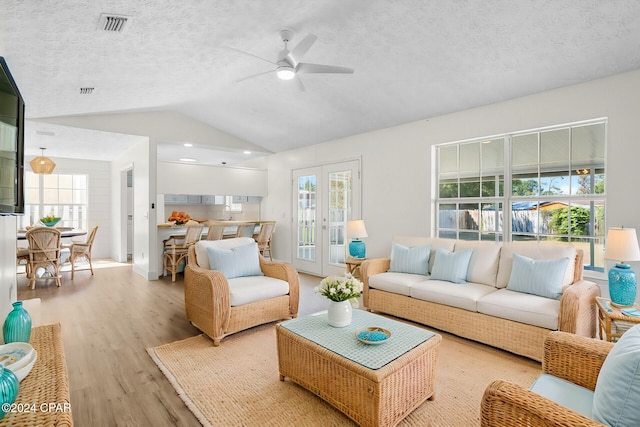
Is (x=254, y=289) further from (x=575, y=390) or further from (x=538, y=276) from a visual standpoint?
(x=538, y=276)

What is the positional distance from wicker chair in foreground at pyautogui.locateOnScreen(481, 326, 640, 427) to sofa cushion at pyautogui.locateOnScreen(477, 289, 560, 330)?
111cm

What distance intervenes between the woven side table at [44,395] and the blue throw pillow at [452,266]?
10.6 ft

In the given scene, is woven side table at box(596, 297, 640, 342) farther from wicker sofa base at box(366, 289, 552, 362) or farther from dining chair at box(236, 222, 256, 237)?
dining chair at box(236, 222, 256, 237)

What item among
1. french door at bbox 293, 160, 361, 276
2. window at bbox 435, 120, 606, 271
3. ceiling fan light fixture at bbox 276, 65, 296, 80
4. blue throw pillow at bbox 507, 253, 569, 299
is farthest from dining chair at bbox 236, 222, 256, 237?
blue throw pillow at bbox 507, 253, 569, 299

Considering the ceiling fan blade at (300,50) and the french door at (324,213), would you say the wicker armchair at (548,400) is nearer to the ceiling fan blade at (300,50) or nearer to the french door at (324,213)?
the ceiling fan blade at (300,50)

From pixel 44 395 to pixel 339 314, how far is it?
162 centimetres

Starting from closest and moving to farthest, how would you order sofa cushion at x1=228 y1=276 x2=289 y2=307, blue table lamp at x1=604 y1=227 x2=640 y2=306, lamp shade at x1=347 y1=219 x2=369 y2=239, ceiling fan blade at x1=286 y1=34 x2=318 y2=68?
1. blue table lamp at x1=604 y1=227 x2=640 y2=306
2. ceiling fan blade at x1=286 y1=34 x2=318 y2=68
3. sofa cushion at x1=228 y1=276 x2=289 y2=307
4. lamp shade at x1=347 y1=219 x2=369 y2=239

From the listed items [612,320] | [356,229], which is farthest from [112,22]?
[612,320]

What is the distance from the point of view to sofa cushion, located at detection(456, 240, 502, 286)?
3365 mm

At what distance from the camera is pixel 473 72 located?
11.0 ft

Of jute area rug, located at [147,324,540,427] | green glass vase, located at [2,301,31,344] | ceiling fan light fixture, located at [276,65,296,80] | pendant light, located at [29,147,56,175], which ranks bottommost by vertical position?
jute area rug, located at [147,324,540,427]

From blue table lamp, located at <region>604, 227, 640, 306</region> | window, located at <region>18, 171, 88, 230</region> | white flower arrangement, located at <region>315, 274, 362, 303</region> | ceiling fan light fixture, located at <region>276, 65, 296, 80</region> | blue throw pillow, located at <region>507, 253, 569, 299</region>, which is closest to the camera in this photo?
white flower arrangement, located at <region>315, 274, 362, 303</region>

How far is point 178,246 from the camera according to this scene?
5875 mm

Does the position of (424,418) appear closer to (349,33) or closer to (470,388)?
(470,388)
